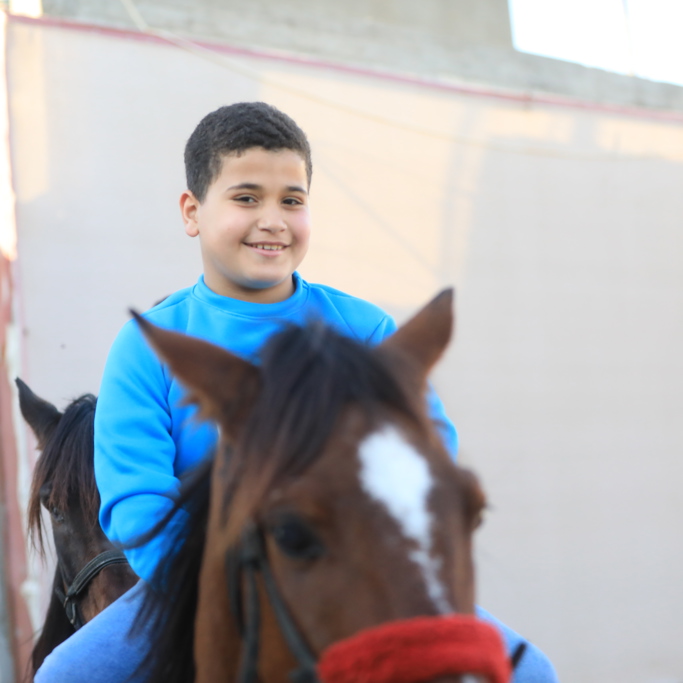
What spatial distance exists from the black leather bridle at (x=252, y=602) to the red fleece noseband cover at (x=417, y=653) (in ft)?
0.30

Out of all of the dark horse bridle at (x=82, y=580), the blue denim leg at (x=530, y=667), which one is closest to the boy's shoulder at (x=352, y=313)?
the blue denim leg at (x=530, y=667)

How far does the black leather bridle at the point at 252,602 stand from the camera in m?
0.95

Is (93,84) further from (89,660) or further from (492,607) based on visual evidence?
(492,607)

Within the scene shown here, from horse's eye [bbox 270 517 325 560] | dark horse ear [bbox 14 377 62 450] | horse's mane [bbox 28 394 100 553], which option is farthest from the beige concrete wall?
horse's eye [bbox 270 517 325 560]

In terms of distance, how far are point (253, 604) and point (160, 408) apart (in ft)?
2.23

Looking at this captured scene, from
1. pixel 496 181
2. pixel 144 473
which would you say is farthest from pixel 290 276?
pixel 496 181

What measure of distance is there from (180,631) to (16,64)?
3350 mm

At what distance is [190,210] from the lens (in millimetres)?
1915

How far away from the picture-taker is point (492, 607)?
452cm

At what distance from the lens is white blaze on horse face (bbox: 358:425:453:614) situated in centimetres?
89

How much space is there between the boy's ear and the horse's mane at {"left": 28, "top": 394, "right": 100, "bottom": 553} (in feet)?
2.57

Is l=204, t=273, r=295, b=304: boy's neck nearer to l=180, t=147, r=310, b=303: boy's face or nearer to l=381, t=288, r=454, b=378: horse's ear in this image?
l=180, t=147, r=310, b=303: boy's face

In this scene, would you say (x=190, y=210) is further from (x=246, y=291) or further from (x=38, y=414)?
(x=38, y=414)

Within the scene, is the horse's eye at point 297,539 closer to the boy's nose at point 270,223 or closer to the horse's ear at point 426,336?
the horse's ear at point 426,336
